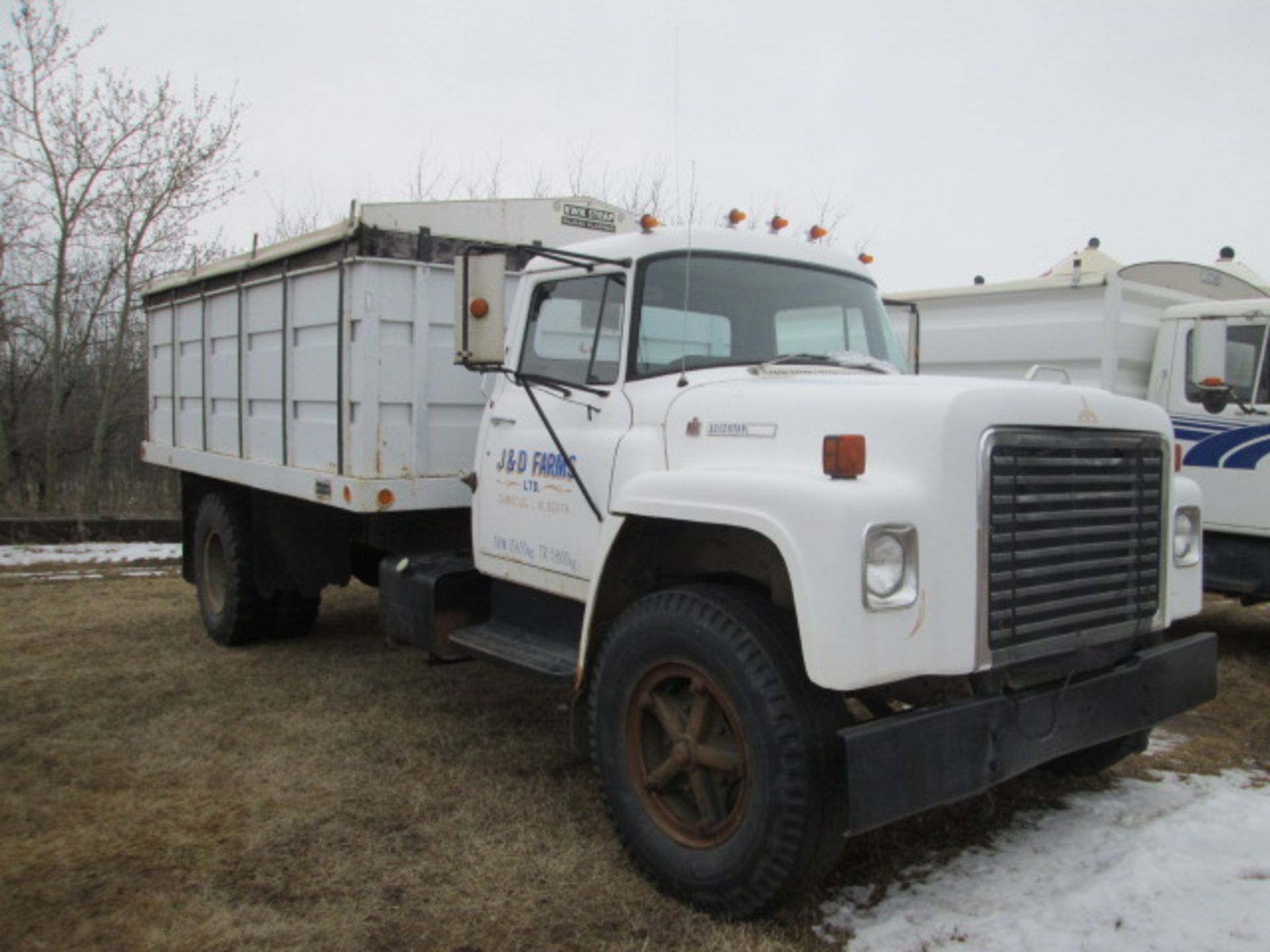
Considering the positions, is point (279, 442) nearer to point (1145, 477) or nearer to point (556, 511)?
point (556, 511)

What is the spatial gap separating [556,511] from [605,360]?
67cm

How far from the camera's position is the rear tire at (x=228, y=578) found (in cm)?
698

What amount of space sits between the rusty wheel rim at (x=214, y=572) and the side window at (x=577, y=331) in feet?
12.6

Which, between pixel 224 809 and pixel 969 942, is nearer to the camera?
pixel 969 942

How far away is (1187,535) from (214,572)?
6.38m

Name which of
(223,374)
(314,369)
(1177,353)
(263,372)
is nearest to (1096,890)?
(314,369)

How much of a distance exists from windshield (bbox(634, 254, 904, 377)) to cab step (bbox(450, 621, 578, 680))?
1.26 m

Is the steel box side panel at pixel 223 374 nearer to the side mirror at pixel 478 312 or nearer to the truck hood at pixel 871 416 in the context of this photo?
the side mirror at pixel 478 312

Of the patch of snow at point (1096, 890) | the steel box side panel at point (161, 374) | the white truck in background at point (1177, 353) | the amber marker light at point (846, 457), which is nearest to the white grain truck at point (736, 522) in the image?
the amber marker light at point (846, 457)

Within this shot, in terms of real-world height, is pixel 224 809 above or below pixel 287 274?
below

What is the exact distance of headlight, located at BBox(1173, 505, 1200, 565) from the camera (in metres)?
3.95

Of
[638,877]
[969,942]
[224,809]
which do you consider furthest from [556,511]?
[969,942]

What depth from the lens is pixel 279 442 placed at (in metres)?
6.25

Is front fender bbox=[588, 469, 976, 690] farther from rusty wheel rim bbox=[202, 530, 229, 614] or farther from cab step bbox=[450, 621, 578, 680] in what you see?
rusty wheel rim bbox=[202, 530, 229, 614]
